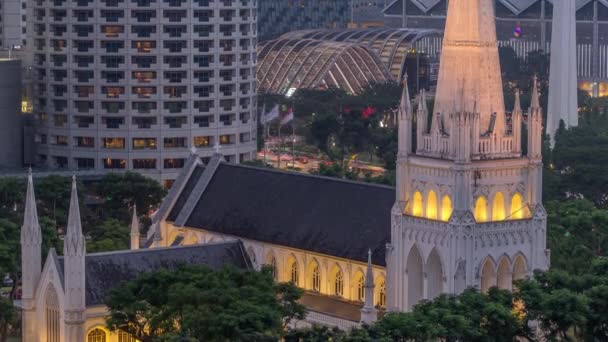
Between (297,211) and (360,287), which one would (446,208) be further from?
(297,211)

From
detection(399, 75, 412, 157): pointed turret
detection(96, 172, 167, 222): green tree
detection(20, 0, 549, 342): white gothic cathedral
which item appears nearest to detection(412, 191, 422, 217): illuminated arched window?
detection(20, 0, 549, 342): white gothic cathedral

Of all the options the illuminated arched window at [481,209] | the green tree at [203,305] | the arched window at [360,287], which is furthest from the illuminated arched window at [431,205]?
the green tree at [203,305]

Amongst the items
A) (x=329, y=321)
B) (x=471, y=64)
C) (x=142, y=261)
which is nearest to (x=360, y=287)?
(x=329, y=321)

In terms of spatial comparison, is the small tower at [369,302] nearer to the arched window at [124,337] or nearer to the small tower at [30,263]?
the arched window at [124,337]

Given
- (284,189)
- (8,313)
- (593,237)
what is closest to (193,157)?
(284,189)

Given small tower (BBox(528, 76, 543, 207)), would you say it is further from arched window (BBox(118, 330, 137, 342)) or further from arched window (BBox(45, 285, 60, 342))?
arched window (BBox(45, 285, 60, 342))

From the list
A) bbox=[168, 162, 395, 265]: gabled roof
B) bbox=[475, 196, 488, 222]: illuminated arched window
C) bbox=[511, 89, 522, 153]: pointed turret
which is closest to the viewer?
bbox=[475, 196, 488, 222]: illuminated arched window

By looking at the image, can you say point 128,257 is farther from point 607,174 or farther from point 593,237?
point 607,174
